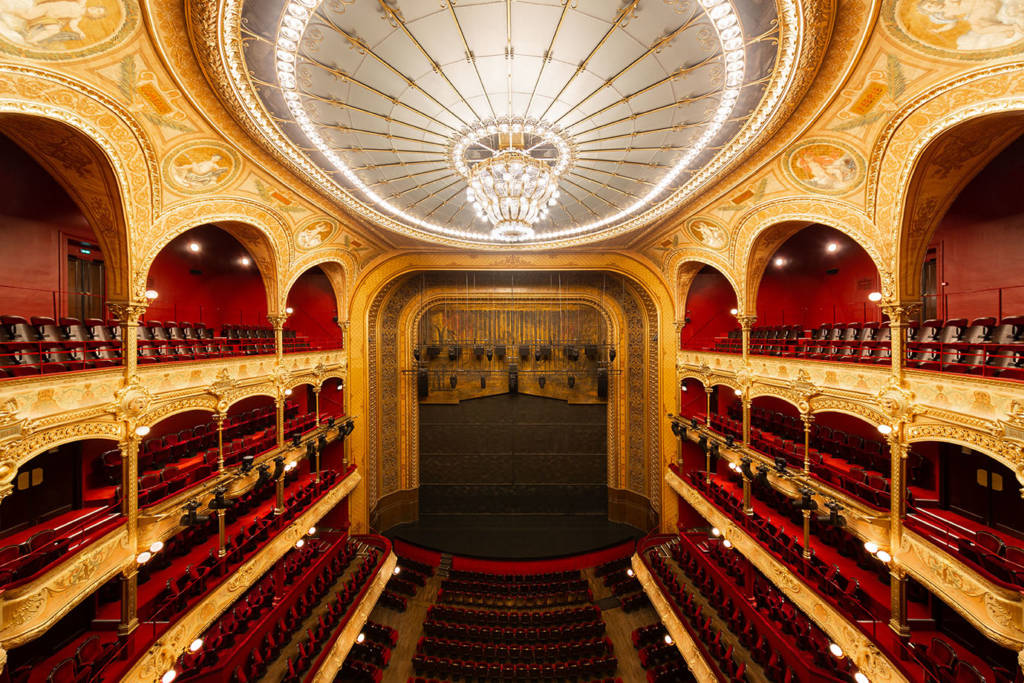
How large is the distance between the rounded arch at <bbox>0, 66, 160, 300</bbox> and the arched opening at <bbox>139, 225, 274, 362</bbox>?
3.08 m

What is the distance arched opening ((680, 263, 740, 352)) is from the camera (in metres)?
15.4

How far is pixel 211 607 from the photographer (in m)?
8.07

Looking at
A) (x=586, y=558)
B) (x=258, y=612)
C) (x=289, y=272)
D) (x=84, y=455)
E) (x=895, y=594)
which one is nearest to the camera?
(x=895, y=594)

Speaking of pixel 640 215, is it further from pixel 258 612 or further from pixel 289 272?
pixel 258 612

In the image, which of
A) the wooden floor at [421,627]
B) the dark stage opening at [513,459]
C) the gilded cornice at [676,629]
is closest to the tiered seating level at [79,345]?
the dark stage opening at [513,459]

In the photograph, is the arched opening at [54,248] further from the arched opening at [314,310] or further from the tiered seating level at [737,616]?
the tiered seating level at [737,616]

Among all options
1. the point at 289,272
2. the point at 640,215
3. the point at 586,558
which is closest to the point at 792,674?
the point at 586,558

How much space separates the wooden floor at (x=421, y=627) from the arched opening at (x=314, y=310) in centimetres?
906

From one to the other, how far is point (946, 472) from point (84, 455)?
17.7 m

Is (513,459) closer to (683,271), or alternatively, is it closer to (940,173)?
(683,271)

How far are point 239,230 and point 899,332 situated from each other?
1318 cm

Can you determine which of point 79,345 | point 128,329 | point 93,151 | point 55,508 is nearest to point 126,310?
point 128,329

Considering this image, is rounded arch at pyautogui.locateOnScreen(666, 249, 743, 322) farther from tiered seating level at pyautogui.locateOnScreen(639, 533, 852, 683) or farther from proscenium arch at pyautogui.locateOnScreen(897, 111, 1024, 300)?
tiered seating level at pyautogui.locateOnScreen(639, 533, 852, 683)

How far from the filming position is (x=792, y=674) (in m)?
8.28
